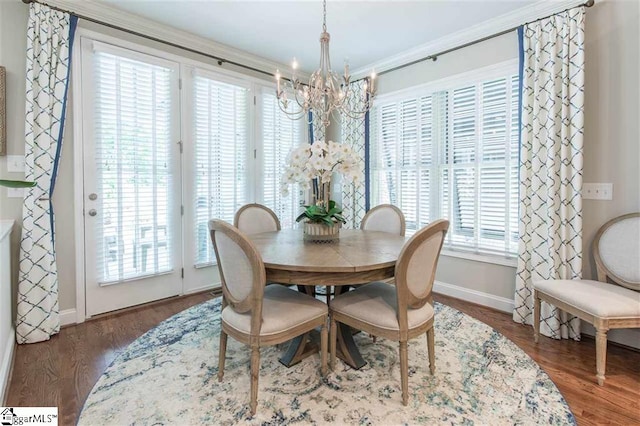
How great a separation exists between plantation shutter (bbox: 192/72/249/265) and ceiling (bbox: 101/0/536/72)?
0.53m

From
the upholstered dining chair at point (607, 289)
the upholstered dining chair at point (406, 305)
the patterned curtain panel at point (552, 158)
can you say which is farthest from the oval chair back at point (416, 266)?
the patterned curtain panel at point (552, 158)

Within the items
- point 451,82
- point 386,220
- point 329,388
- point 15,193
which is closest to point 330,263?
point 329,388

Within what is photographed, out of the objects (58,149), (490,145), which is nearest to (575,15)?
(490,145)

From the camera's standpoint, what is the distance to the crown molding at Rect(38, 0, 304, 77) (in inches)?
Answer: 102

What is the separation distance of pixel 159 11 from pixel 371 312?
299 centimetres

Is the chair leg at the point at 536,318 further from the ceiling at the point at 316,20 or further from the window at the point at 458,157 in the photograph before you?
the ceiling at the point at 316,20

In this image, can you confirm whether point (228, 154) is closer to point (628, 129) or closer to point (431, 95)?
point (431, 95)

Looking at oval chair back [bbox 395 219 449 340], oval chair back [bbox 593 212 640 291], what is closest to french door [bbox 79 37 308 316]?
oval chair back [bbox 395 219 449 340]

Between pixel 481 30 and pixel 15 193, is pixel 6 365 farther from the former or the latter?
pixel 481 30

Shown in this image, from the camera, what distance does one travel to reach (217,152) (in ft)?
11.3

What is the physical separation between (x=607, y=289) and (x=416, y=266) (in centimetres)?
147

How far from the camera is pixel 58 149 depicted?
8.11 ft

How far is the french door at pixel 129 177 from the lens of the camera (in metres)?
2.71

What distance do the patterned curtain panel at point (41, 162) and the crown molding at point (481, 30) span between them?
8.81 feet
